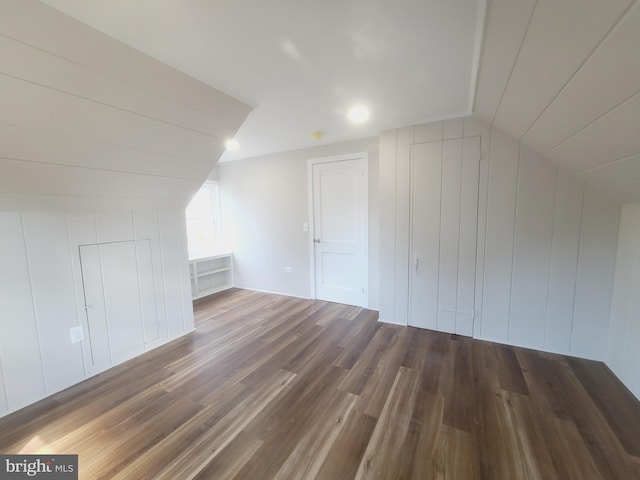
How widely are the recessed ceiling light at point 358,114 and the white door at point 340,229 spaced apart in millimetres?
758

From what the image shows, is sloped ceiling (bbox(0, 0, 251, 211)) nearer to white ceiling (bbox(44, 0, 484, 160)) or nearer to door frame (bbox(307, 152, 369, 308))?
white ceiling (bbox(44, 0, 484, 160))

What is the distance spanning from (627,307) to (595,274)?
337 mm

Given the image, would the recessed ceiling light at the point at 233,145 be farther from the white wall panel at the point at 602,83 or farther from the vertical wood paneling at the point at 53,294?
the white wall panel at the point at 602,83

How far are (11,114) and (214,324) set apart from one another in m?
2.59

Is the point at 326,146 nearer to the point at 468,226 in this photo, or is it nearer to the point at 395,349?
the point at 468,226

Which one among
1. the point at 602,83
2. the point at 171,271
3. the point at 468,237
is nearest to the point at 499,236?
the point at 468,237

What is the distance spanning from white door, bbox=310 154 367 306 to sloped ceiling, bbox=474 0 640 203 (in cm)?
180

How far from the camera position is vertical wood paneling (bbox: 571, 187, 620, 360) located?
2.20m

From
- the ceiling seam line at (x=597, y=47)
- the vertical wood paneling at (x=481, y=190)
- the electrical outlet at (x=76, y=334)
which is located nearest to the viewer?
the ceiling seam line at (x=597, y=47)

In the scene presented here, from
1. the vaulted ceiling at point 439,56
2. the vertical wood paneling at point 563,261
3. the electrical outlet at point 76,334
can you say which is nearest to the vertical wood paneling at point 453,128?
the vaulted ceiling at point 439,56

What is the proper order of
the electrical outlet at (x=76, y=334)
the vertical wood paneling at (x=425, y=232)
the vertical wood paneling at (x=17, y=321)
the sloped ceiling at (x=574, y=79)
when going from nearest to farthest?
the sloped ceiling at (x=574, y=79)
the vertical wood paneling at (x=17, y=321)
the electrical outlet at (x=76, y=334)
the vertical wood paneling at (x=425, y=232)

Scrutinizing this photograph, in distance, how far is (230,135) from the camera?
7.75 feet

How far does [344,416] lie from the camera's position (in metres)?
1.74

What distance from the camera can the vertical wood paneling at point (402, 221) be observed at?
2916 mm
